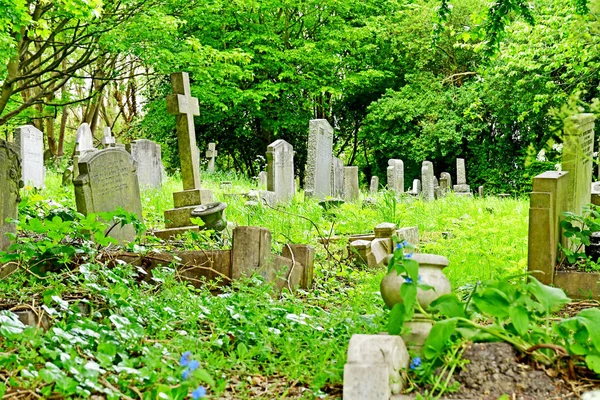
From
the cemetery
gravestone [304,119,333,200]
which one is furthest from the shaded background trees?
gravestone [304,119,333,200]

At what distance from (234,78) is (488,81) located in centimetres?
877

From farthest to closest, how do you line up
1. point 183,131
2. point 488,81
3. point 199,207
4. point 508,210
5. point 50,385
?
point 488,81 < point 508,210 < point 183,131 < point 199,207 < point 50,385

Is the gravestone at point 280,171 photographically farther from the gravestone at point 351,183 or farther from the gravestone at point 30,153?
the gravestone at point 30,153

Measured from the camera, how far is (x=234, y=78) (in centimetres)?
2406

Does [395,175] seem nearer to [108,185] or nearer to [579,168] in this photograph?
[108,185]

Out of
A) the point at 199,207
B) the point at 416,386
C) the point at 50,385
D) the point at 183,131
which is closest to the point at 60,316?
the point at 50,385

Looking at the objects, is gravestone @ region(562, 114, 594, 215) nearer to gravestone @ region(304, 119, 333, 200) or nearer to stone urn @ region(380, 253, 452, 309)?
stone urn @ region(380, 253, 452, 309)

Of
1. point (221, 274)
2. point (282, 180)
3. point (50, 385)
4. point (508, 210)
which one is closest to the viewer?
point (50, 385)

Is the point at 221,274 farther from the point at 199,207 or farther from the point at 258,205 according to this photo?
the point at 258,205

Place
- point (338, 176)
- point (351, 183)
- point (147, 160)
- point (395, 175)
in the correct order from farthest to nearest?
point (395, 175)
point (338, 176)
point (147, 160)
point (351, 183)

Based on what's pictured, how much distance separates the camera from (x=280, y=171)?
48.4 feet

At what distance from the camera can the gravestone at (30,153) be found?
1438cm

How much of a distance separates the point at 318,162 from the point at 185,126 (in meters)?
4.93

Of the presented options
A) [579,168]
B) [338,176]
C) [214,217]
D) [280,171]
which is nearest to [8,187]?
[214,217]
